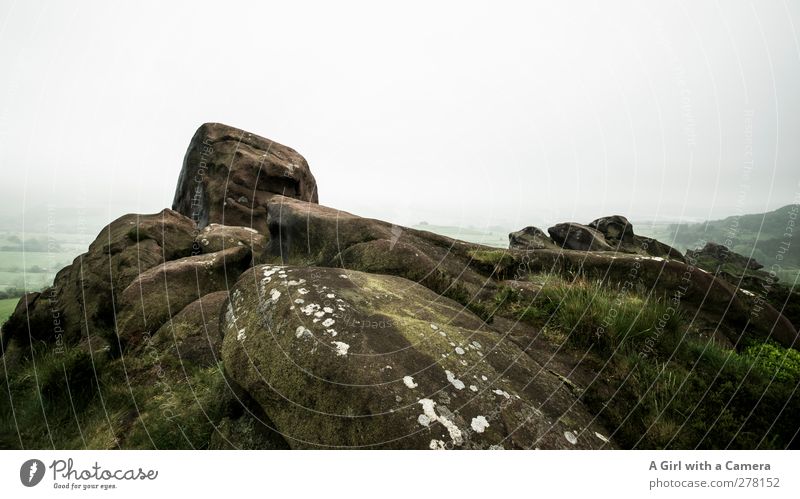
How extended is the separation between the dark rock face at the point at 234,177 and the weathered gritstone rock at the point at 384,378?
15.1 meters

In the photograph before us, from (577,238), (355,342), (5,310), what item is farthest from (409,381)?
(5,310)

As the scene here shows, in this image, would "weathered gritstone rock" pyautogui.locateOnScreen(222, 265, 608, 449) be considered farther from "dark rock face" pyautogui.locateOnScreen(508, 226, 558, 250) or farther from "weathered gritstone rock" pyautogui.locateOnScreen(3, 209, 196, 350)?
"dark rock face" pyautogui.locateOnScreen(508, 226, 558, 250)

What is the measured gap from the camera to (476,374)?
431cm

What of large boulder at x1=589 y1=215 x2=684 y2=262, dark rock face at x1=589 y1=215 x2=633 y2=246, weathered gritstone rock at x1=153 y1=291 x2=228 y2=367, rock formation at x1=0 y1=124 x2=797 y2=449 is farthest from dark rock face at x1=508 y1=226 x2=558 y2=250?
weathered gritstone rock at x1=153 y1=291 x2=228 y2=367

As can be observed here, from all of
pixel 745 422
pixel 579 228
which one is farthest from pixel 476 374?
pixel 579 228

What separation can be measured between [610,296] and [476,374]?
3.34 meters

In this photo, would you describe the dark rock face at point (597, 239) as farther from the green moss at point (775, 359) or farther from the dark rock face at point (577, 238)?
the green moss at point (775, 359)

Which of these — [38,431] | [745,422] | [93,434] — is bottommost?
[38,431]

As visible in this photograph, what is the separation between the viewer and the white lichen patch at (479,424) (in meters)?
3.70

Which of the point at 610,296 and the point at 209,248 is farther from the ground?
the point at 610,296

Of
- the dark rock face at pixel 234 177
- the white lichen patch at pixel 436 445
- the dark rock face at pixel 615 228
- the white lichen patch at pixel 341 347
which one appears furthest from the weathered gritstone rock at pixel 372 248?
the dark rock face at pixel 615 228

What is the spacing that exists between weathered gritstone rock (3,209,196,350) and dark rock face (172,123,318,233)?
18.7ft
